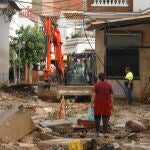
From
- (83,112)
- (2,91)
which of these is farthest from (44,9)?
(83,112)

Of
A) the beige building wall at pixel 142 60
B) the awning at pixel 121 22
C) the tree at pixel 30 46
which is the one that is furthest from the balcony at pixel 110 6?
the tree at pixel 30 46

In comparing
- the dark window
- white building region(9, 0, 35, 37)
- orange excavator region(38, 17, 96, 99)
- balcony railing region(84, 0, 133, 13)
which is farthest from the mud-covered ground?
white building region(9, 0, 35, 37)

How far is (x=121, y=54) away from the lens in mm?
27891

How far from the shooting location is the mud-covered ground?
13141 mm

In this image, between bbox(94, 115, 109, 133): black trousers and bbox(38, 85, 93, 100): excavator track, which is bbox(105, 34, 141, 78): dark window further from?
bbox(94, 115, 109, 133): black trousers

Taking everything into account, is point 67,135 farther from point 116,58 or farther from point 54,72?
point 54,72

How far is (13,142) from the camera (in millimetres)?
12445

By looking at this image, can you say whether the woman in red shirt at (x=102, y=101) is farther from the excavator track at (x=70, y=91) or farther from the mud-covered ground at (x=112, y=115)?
the excavator track at (x=70, y=91)

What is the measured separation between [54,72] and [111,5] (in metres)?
4.99

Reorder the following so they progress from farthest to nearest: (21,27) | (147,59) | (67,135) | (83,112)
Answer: (21,27) → (147,59) → (83,112) → (67,135)

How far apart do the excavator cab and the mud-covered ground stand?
1712 mm

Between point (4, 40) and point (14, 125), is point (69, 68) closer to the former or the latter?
point (4, 40)

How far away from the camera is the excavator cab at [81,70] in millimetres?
28094

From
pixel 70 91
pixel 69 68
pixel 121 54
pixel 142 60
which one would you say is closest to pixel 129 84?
pixel 142 60
